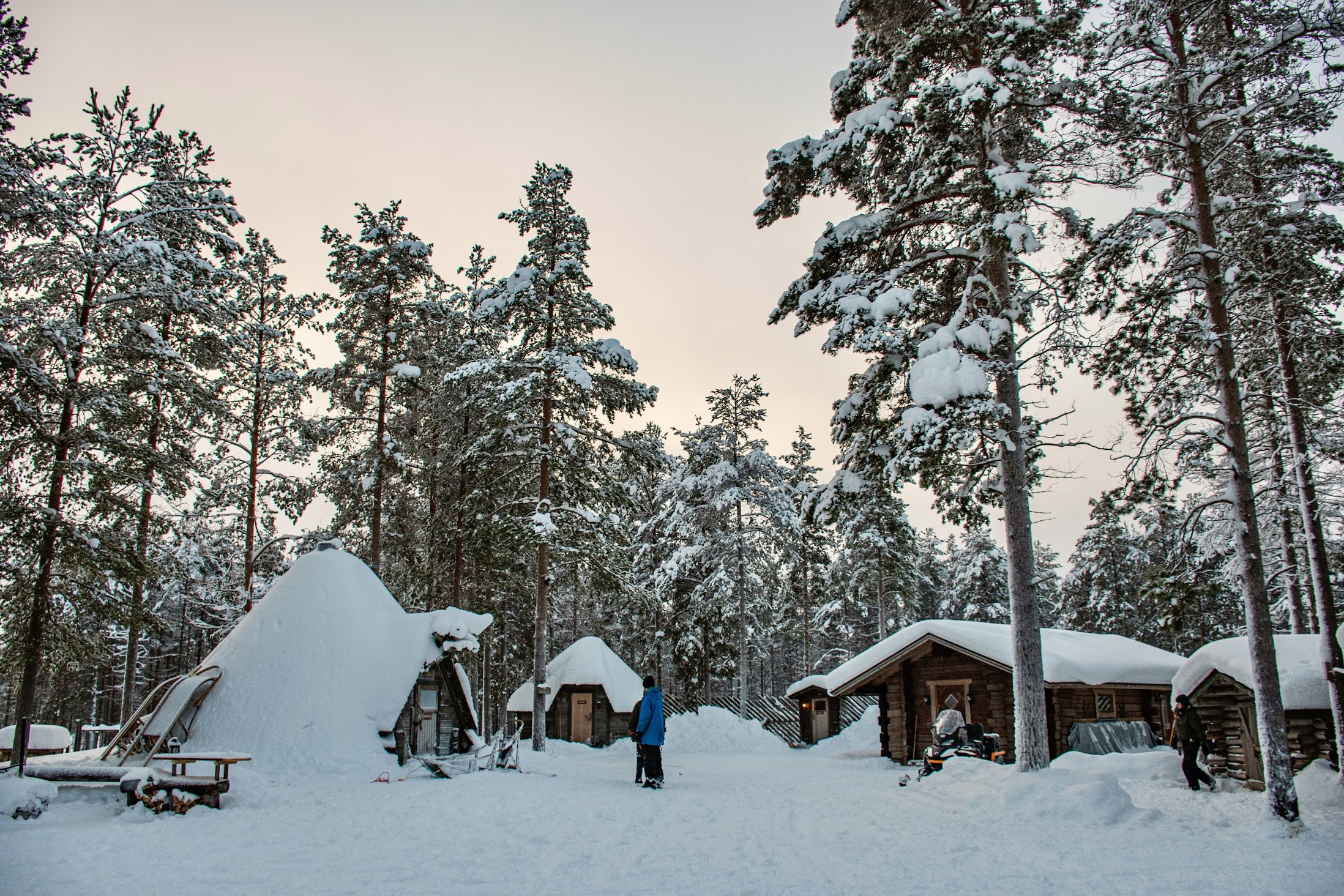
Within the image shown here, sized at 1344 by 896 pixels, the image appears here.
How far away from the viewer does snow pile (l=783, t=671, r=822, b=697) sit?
2862 centimetres

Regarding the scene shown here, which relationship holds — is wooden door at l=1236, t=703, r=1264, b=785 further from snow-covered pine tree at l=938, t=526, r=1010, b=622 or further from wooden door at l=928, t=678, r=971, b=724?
snow-covered pine tree at l=938, t=526, r=1010, b=622

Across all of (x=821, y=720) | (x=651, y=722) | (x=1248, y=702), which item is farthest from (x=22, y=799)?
(x=821, y=720)

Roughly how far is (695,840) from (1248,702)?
11.0m

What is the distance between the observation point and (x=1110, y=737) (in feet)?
61.7

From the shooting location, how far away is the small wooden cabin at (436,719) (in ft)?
47.2

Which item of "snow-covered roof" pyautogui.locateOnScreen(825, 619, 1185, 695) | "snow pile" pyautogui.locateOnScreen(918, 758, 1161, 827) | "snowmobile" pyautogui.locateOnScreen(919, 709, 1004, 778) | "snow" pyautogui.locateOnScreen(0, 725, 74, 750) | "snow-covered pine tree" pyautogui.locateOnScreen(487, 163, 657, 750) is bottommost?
"snow" pyautogui.locateOnScreen(0, 725, 74, 750)

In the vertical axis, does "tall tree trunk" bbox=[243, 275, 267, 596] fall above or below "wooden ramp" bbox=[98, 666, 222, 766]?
above

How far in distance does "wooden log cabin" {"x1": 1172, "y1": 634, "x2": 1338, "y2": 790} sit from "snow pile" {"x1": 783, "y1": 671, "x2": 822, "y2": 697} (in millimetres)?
14876

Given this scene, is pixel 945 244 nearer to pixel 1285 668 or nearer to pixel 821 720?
pixel 1285 668

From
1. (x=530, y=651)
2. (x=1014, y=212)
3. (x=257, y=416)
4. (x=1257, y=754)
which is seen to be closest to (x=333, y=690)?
(x=257, y=416)

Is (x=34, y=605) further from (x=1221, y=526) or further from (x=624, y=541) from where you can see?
(x=1221, y=526)

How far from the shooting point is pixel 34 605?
39.2 feet

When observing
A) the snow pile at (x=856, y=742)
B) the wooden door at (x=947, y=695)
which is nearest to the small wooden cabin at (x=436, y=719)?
the wooden door at (x=947, y=695)

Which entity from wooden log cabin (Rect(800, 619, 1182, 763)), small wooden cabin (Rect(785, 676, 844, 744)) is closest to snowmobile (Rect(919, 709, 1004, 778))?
wooden log cabin (Rect(800, 619, 1182, 763))
